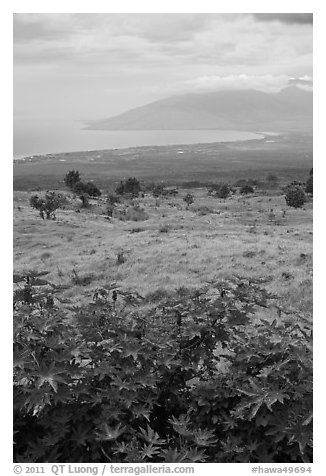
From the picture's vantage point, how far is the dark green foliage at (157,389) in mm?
3191

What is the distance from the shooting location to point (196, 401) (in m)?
3.64

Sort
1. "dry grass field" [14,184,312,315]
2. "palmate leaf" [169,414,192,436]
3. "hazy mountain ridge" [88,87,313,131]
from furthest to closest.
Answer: "dry grass field" [14,184,312,315], "hazy mountain ridge" [88,87,313,131], "palmate leaf" [169,414,192,436]

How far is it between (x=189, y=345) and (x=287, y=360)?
2.75 ft

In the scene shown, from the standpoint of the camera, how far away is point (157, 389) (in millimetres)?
3646

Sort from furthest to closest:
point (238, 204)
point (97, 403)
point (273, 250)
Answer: point (238, 204), point (273, 250), point (97, 403)

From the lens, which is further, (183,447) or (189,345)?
(189,345)

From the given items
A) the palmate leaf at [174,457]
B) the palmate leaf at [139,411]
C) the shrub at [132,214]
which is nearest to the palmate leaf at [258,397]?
the palmate leaf at [174,457]

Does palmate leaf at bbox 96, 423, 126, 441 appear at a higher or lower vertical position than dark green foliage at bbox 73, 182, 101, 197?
lower

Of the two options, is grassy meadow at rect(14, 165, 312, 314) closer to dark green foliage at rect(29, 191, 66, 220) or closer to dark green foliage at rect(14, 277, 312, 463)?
dark green foliage at rect(29, 191, 66, 220)

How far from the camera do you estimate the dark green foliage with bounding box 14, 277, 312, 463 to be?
3.19 metres

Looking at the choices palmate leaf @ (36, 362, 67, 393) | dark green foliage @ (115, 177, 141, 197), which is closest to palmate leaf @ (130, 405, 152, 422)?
palmate leaf @ (36, 362, 67, 393)

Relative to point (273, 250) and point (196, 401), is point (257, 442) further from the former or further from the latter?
point (273, 250)

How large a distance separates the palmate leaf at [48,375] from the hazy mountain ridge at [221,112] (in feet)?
8.23

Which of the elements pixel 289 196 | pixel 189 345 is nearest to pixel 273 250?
pixel 189 345
